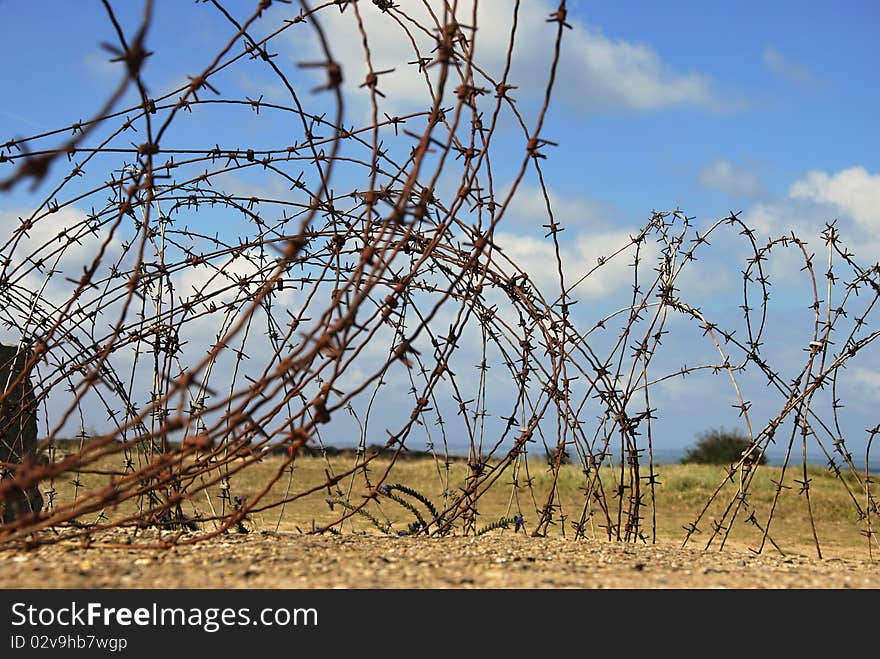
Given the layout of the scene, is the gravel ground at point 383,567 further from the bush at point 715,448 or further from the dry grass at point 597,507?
the bush at point 715,448

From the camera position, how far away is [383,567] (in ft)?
10.5

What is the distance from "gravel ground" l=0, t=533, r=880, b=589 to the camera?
2955mm

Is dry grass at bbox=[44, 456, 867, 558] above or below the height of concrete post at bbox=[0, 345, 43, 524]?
below

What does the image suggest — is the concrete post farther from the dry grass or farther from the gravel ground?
the gravel ground

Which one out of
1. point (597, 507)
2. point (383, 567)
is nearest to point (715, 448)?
point (597, 507)

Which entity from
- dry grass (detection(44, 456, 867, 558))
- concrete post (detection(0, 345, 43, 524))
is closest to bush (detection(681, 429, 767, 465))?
dry grass (detection(44, 456, 867, 558))

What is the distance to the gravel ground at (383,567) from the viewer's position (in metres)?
2.96

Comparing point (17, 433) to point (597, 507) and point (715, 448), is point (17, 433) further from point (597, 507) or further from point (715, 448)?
point (715, 448)

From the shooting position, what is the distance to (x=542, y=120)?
346 centimetres

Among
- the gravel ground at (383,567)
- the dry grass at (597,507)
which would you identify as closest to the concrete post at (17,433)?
the dry grass at (597,507)

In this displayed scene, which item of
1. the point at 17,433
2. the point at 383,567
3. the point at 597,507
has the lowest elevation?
the point at 597,507

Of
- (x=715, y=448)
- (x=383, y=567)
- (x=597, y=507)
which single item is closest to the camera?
(x=383, y=567)
